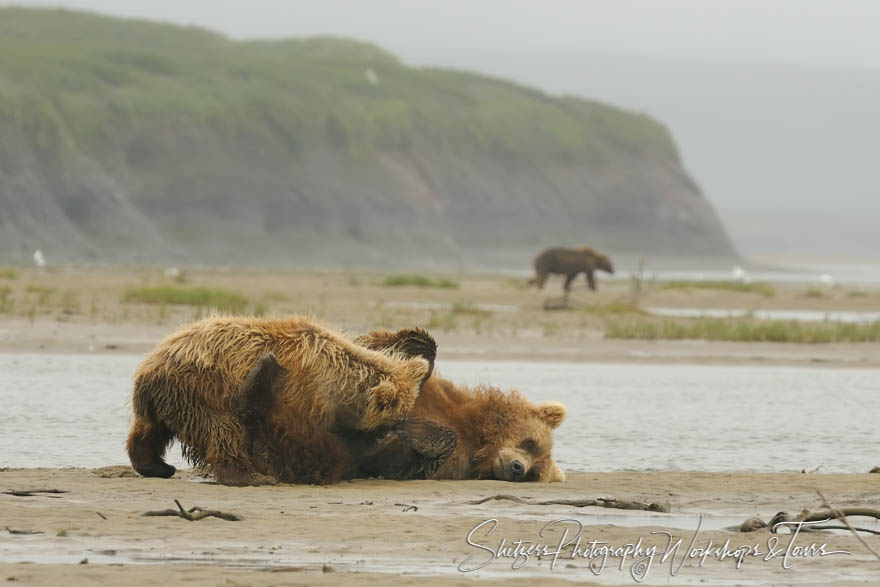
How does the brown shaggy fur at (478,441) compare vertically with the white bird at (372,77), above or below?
below

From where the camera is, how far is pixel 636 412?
1557 cm

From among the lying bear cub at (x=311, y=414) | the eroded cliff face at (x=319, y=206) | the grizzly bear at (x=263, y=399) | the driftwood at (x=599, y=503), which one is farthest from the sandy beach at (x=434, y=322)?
the eroded cliff face at (x=319, y=206)

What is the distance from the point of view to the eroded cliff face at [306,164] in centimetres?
6906

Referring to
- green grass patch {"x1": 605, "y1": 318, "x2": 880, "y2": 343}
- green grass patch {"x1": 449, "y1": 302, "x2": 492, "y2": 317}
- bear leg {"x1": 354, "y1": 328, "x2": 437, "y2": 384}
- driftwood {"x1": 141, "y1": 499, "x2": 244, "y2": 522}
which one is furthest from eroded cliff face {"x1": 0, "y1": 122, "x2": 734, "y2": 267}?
driftwood {"x1": 141, "y1": 499, "x2": 244, "y2": 522}

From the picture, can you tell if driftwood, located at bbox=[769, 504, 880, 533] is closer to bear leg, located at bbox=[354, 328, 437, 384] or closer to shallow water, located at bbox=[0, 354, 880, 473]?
bear leg, located at bbox=[354, 328, 437, 384]

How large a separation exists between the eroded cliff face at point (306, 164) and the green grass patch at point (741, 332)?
39575mm

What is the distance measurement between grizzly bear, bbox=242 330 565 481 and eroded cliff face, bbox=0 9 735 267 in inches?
2066

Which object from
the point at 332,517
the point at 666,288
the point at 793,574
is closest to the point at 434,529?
the point at 332,517

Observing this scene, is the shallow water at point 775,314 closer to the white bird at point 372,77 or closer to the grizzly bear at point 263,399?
the grizzly bear at point 263,399

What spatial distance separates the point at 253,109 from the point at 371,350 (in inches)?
2944

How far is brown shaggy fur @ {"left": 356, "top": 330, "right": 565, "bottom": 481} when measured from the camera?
9.68 meters

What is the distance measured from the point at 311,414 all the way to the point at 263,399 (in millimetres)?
315

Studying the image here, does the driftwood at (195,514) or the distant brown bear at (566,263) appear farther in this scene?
the distant brown bear at (566,263)

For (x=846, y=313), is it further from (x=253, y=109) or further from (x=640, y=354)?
(x=253, y=109)
